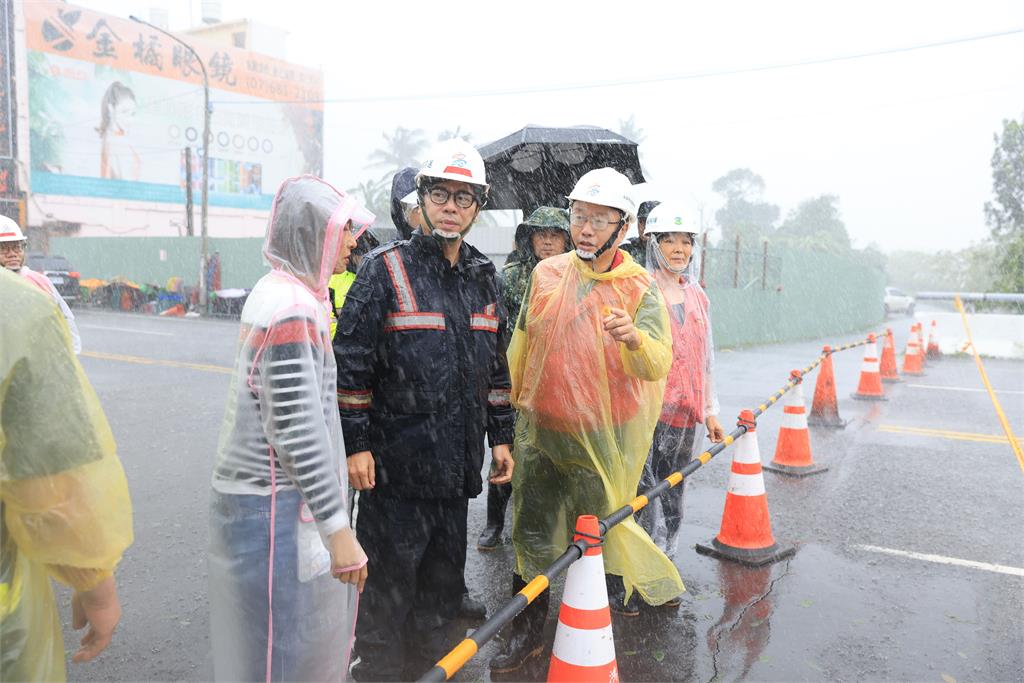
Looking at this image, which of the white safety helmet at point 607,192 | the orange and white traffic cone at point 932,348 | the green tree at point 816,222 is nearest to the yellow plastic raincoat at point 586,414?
the white safety helmet at point 607,192

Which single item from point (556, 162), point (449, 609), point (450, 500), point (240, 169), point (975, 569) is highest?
point (240, 169)

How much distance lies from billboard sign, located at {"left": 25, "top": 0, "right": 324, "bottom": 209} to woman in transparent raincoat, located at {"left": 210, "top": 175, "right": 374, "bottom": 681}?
121 ft

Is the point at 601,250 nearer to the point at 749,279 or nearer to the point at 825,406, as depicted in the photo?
the point at 825,406

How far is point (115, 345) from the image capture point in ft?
45.4

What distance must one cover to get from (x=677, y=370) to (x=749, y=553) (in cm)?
130

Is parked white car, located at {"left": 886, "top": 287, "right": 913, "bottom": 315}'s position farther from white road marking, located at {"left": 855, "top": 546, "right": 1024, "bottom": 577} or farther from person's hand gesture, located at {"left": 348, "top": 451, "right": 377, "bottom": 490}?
person's hand gesture, located at {"left": 348, "top": 451, "right": 377, "bottom": 490}

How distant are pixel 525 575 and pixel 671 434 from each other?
1.26m

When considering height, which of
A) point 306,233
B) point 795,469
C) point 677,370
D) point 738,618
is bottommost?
point 738,618

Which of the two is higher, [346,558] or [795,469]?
[346,558]

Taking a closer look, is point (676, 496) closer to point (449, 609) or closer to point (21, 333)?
point (449, 609)

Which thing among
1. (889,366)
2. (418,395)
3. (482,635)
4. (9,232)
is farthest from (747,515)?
(889,366)

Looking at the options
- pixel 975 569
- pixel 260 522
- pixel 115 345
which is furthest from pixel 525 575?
pixel 115 345

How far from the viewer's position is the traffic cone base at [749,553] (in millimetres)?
4449

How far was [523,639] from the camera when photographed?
3154mm
